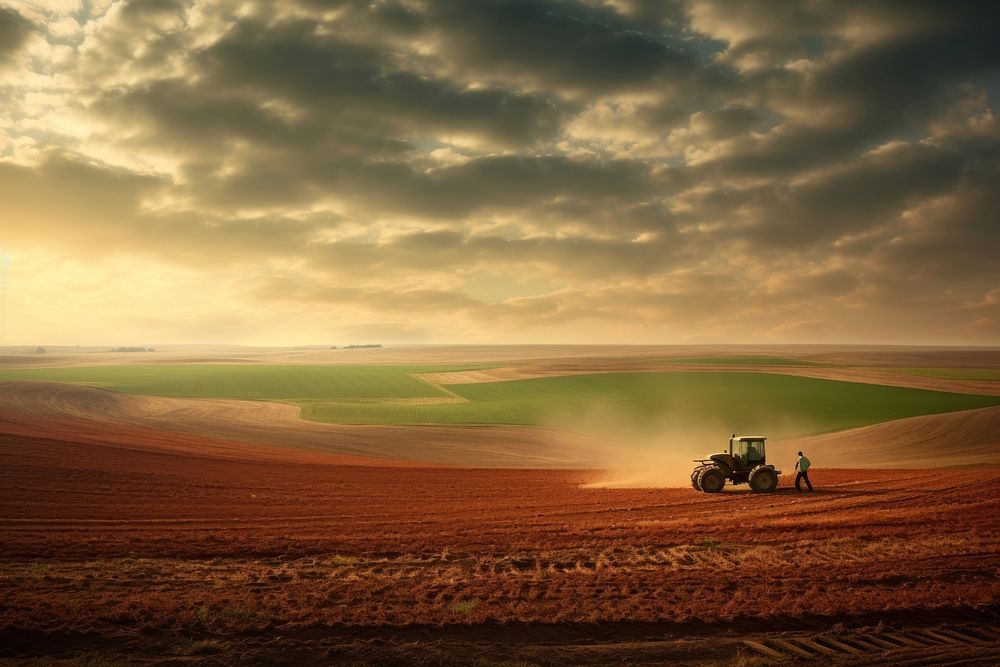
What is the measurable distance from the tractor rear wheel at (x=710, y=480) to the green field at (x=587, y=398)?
27209mm

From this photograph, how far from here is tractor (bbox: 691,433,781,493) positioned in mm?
28250

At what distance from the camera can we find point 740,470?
28.9 meters

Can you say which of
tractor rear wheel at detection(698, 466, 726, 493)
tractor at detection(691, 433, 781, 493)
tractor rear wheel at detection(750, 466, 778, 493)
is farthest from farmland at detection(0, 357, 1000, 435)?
tractor rear wheel at detection(698, 466, 726, 493)

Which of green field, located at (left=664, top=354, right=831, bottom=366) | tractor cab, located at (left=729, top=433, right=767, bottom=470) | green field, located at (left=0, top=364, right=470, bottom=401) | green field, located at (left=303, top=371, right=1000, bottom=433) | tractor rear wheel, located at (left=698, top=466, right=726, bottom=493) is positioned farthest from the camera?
green field, located at (left=664, top=354, right=831, bottom=366)

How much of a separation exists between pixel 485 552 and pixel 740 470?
1693 centimetres

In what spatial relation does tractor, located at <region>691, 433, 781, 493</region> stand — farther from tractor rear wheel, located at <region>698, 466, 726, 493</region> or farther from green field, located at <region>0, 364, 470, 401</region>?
green field, located at <region>0, 364, 470, 401</region>

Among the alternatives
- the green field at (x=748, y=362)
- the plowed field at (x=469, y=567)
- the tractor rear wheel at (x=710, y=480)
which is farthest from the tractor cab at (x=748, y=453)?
the green field at (x=748, y=362)

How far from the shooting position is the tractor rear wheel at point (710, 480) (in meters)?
28.1

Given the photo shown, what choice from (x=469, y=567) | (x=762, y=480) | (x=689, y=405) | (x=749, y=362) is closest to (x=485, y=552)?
(x=469, y=567)

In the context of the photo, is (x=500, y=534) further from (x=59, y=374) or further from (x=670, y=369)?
(x=59, y=374)

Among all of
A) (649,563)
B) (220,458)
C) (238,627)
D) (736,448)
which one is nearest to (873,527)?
(649,563)

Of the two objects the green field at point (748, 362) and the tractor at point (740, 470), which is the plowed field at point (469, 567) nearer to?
the tractor at point (740, 470)

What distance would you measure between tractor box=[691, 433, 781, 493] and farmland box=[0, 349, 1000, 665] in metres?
1.07

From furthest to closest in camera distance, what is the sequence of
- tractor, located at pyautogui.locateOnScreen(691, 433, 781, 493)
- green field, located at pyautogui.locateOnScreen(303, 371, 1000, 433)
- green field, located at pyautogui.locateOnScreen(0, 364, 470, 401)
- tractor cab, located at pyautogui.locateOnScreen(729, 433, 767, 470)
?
1. green field, located at pyautogui.locateOnScreen(0, 364, 470, 401)
2. green field, located at pyautogui.locateOnScreen(303, 371, 1000, 433)
3. tractor cab, located at pyautogui.locateOnScreen(729, 433, 767, 470)
4. tractor, located at pyautogui.locateOnScreen(691, 433, 781, 493)
